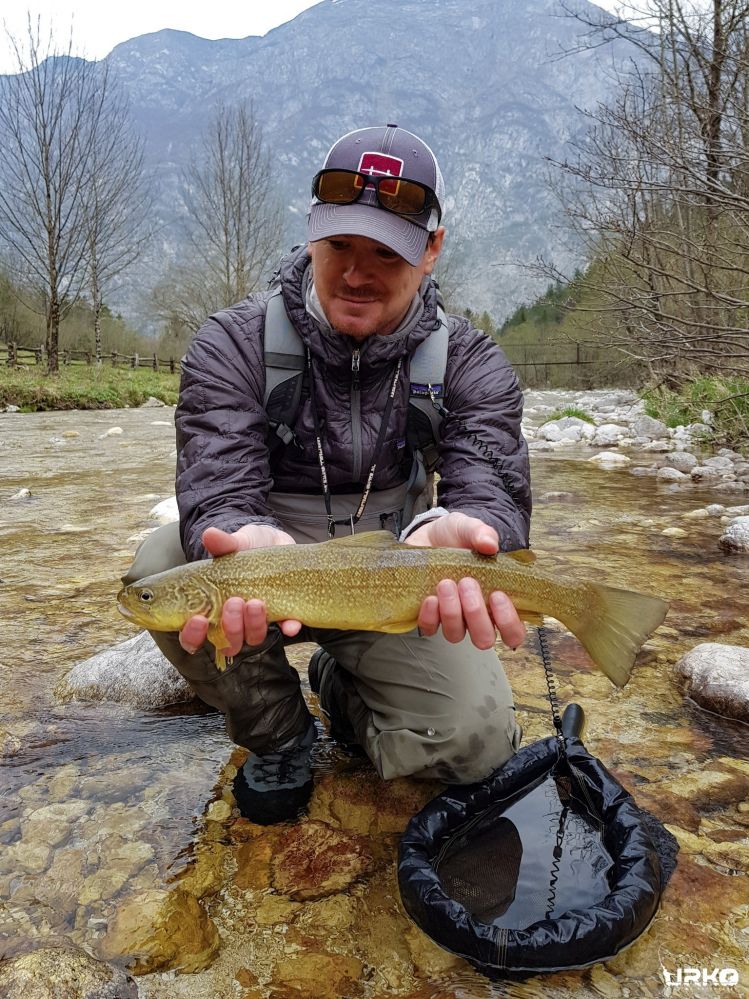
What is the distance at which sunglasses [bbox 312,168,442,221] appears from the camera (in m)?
2.84

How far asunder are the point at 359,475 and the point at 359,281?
794 mm

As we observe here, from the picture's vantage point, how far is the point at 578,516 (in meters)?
7.66

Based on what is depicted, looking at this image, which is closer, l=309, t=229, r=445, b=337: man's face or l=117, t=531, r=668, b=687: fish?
l=117, t=531, r=668, b=687: fish

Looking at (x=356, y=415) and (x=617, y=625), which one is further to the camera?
(x=356, y=415)

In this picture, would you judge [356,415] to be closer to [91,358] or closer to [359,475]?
[359,475]

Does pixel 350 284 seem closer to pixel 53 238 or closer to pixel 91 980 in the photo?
pixel 91 980

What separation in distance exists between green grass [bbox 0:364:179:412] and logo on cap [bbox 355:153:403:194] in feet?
70.7

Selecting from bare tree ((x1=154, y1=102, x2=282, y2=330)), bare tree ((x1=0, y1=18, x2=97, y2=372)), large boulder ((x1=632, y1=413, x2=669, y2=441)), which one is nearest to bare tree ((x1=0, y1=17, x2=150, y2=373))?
bare tree ((x1=0, y1=18, x2=97, y2=372))

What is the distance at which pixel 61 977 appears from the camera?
1.78 meters

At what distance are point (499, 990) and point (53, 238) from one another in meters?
33.1

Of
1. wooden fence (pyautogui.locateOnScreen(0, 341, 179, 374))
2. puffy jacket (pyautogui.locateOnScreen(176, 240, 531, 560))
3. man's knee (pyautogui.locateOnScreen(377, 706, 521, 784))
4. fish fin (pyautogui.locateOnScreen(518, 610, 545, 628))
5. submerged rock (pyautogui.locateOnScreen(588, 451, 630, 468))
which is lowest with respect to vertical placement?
man's knee (pyautogui.locateOnScreen(377, 706, 521, 784))

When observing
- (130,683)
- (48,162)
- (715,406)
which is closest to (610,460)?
(715,406)

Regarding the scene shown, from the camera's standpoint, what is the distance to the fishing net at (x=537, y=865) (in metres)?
1.86

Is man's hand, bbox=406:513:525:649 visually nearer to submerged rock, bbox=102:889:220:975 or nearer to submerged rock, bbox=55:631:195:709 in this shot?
submerged rock, bbox=102:889:220:975
